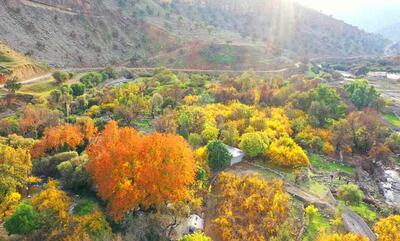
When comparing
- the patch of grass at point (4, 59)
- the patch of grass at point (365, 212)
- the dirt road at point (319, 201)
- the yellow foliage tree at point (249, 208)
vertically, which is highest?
the patch of grass at point (4, 59)

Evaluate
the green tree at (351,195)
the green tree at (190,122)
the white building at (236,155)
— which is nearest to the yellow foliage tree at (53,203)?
the white building at (236,155)

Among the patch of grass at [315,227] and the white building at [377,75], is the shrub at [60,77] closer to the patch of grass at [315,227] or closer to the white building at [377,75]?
the patch of grass at [315,227]

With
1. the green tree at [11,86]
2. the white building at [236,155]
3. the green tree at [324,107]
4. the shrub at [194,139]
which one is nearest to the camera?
the white building at [236,155]

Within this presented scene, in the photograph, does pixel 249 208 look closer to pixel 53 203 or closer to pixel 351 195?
pixel 351 195

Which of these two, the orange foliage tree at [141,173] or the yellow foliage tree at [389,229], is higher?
the orange foliage tree at [141,173]

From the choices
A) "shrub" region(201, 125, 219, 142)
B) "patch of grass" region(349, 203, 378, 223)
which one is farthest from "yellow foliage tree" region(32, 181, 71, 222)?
"patch of grass" region(349, 203, 378, 223)

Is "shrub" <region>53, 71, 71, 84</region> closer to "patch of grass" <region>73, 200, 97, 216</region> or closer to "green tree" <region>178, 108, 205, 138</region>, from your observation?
"green tree" <region>178, 108, 205, 138</region>
